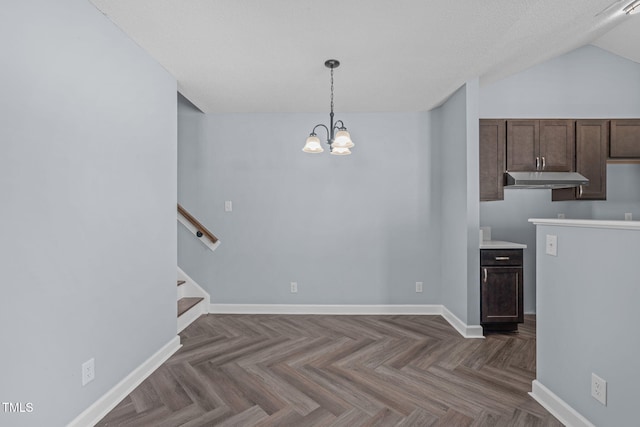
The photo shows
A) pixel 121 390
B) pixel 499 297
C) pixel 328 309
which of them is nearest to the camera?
pixel 121 390

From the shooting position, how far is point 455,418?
78.3 inches

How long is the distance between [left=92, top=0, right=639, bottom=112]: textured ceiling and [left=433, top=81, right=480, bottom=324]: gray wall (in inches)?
12.4

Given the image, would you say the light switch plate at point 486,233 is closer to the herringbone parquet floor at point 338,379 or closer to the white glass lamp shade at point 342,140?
the herringbone parquet floor at point 338,379

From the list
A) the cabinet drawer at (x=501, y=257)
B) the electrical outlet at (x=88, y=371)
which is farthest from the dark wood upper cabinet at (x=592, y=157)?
the electrical outlet at (x=88, y=371)

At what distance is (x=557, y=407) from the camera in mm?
1994

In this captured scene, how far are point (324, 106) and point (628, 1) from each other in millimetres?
2721

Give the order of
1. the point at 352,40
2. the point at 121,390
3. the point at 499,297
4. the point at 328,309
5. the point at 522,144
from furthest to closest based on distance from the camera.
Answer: the point at 328,309 < the point at 522,144 < the point at 499,297 < the point at 352,40 < the point at 121,390

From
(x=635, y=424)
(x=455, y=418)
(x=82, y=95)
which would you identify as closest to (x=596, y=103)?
(x=635, y=424)

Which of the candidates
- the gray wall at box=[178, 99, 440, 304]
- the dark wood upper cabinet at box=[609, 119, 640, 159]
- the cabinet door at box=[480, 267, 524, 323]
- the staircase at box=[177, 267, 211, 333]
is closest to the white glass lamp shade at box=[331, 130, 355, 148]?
the gray wall at box=[178, 99, 440, 304]

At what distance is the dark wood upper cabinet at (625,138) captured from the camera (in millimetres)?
3650

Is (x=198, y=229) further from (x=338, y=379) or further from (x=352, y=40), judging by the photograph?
(x=352, y=40)

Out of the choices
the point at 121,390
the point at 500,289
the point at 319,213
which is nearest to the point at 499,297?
the point at 500,289

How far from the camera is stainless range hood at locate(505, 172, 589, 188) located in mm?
3430

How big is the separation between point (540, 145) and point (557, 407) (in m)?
2.70
